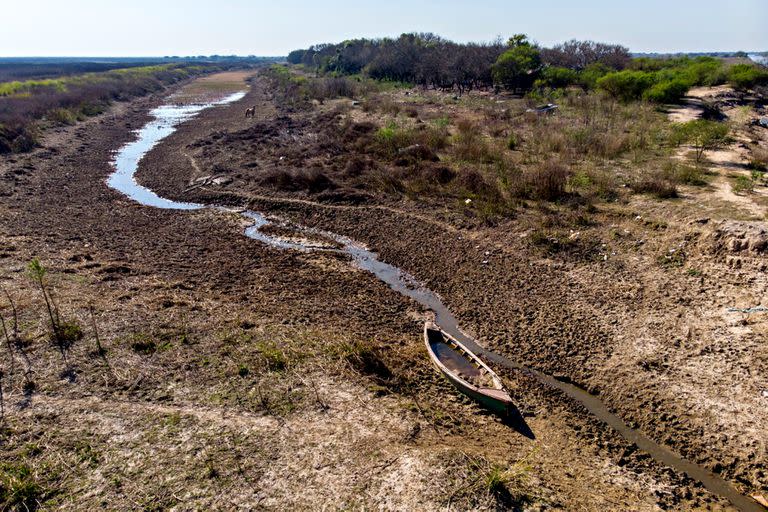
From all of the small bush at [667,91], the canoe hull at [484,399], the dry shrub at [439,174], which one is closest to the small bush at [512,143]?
the dry shrub at [439,174]

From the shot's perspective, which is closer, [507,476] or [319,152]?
[507,476]

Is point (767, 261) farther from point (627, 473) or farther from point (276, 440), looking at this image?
point (276, 440)

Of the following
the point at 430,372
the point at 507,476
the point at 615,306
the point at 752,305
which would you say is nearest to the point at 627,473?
the point at 507,476

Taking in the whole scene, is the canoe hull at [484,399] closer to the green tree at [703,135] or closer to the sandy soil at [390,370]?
the sandy soil at [390,370]

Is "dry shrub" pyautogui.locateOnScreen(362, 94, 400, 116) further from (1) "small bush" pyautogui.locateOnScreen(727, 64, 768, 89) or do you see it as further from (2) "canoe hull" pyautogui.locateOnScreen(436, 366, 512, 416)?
(2) "canoe hull" pyautogui.locateOnScreen(436, 366, 512, 416)

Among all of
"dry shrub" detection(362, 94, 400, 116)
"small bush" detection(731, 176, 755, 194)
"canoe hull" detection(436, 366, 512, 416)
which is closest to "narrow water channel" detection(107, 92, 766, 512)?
"canoe hull" detection(436, 366, 512, 416)
